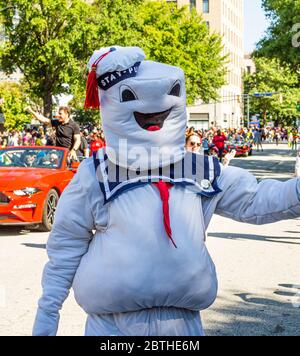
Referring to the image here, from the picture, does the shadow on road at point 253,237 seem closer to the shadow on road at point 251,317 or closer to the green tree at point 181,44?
the shadow on road at point 251,317

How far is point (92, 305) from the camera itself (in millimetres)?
2732

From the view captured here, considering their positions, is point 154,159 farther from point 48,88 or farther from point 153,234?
point 48,88

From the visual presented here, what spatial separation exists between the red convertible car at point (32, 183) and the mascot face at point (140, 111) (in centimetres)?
801

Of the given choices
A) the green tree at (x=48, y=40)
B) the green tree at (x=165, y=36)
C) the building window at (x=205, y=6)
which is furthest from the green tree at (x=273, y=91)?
the green tree at (x=48, y=40)

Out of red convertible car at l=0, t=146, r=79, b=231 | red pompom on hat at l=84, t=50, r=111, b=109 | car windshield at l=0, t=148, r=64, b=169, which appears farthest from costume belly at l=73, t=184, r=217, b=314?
car windshield at l=0, t=148, r=64, b=169

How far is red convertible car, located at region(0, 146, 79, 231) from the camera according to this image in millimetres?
10641

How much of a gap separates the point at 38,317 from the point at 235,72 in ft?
350

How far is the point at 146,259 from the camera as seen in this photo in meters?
2.63

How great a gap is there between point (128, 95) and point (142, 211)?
47cm

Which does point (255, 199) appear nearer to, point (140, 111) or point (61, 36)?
point (140, 111)

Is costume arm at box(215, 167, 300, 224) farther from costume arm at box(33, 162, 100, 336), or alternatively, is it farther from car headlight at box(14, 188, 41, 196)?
car headlight at box(14, 188, 41, 196)

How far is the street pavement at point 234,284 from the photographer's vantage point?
17.6ft

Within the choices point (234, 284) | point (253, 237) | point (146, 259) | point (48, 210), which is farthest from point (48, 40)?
point (146, 259)

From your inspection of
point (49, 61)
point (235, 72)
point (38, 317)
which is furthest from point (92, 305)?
point (235, 72)
